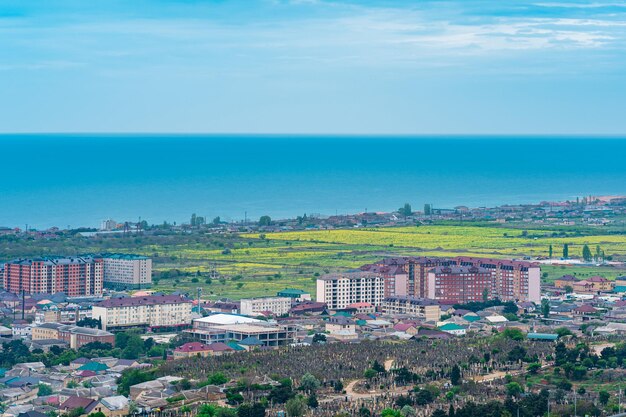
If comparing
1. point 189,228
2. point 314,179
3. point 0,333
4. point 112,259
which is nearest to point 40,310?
point 0,333

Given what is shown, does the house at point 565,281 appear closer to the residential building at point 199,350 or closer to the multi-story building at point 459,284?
the multi-story building at point 459,284

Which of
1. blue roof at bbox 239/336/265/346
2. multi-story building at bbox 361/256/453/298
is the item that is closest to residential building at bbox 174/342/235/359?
blue roof at bbox 239/336/265/346

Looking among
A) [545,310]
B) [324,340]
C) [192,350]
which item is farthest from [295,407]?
[545,310]

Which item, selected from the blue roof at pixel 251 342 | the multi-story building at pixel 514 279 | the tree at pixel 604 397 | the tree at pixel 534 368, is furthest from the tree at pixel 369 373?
the multi-story building at pixel 514 279

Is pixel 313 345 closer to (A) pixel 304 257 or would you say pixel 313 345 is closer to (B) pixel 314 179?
(A) pixel 304 257

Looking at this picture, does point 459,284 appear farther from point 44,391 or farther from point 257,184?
point 257,184

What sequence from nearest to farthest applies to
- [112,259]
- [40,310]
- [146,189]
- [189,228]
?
[40,310], [112,259], [189,228], [146,189]
